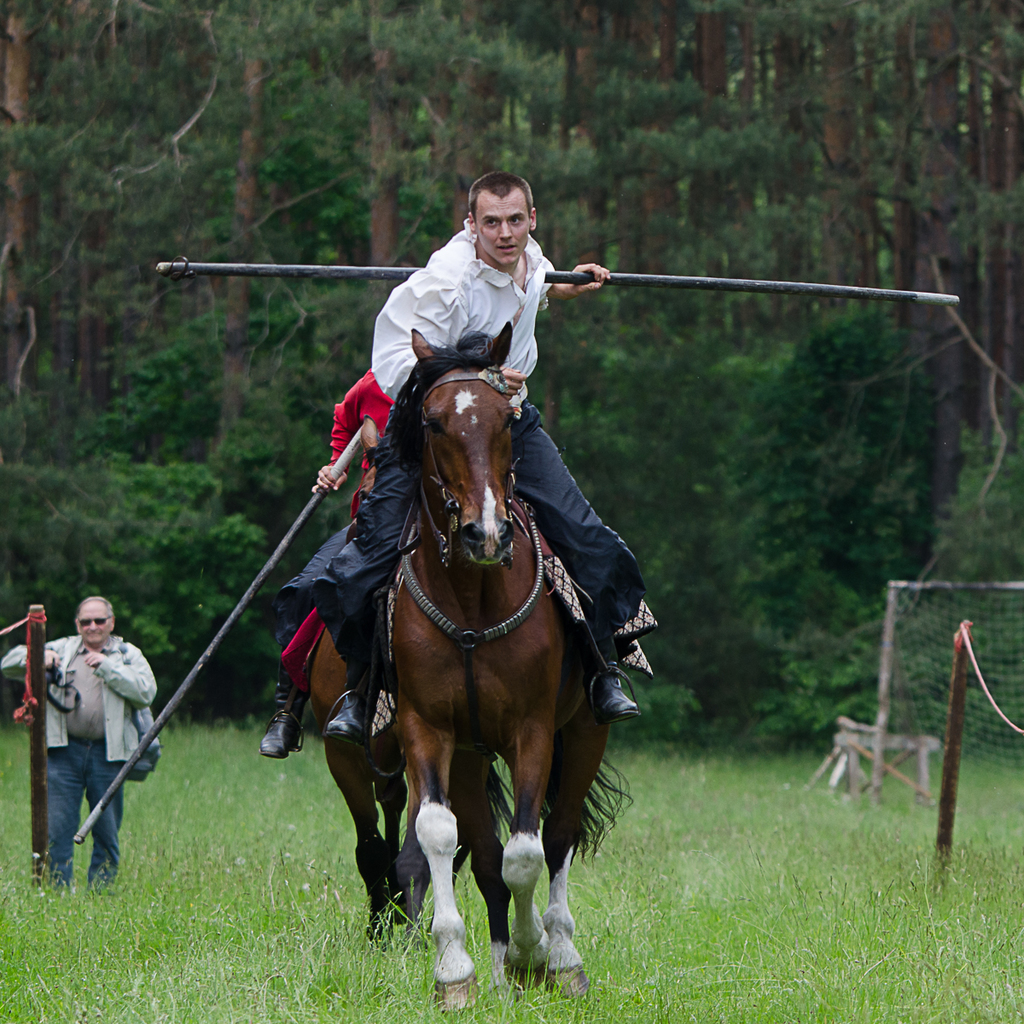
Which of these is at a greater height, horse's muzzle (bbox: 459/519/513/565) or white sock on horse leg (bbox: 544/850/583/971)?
horse's muzzle (bbox: 459/519/513/565)

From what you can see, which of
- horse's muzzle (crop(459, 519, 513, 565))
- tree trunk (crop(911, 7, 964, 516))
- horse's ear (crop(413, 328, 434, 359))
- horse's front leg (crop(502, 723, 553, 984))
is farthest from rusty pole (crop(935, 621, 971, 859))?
tree trunk (crop(911, 7, 964, 516))

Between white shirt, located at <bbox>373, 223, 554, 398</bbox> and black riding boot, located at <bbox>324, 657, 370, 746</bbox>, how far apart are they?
1207 millimetres

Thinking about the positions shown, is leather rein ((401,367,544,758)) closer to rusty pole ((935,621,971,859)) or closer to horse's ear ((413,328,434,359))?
horse's ear ((413,328,434,359))

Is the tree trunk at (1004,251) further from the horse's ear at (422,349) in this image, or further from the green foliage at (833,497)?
the horse's ear at (422,349)

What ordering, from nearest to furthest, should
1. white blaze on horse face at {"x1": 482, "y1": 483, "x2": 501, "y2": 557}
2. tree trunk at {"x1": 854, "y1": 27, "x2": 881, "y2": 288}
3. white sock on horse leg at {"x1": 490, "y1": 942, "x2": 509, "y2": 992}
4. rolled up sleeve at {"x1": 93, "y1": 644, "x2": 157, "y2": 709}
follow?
white blaze on horse face at {"x1": 482, "y1": 483, "x2": 501, "y2": 557}
white sock on horse leg at {"x1": 490, "y1": 942, "x2": 509, "y2": 992}
rolled up sleeve at {"x1": 93, "y1": 644, "x2": 157, "y2": 709}
tree trunk at {"x1": 854, "y1": 27, "x2": 881, "y2": 288}

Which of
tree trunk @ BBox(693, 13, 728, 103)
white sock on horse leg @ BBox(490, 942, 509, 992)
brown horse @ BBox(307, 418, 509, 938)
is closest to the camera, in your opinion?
white sock on horse leg @ BBox(490, 942, 509, 992)

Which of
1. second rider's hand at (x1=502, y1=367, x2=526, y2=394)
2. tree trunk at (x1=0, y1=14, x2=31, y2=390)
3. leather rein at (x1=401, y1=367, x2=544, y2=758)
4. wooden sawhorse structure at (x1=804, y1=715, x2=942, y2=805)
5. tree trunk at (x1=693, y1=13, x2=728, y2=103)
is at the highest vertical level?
tree trunk at (x1=693, y1=13, x2=728, y2=103)

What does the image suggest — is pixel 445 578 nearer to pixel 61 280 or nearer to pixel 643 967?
pixel 643 967

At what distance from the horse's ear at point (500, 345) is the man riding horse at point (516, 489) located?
22 cm

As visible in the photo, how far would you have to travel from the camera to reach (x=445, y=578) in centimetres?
546

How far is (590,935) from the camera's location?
737 centimetres

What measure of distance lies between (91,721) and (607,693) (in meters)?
5.17

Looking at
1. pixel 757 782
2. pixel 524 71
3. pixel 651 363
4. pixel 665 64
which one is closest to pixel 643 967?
pixel 757 782

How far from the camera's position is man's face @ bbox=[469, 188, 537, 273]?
5934mm
